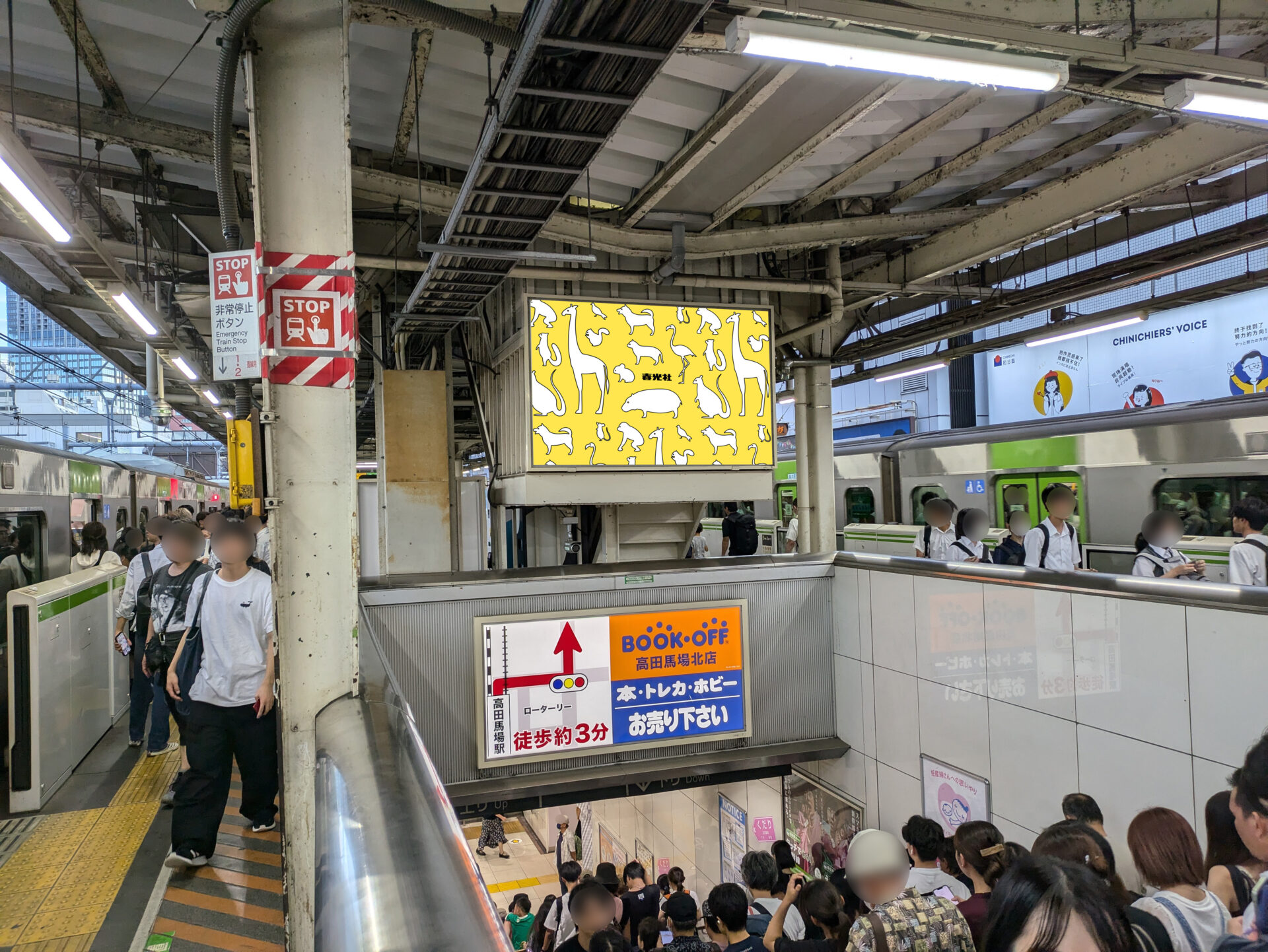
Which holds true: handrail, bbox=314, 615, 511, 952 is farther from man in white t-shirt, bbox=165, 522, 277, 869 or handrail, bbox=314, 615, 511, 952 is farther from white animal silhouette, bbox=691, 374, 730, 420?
white animal silhouette, bbox=691, 374, 730, 420

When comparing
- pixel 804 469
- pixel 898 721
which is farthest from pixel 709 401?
pixel 804 469

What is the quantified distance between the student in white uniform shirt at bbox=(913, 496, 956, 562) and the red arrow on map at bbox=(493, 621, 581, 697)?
9.92 ft

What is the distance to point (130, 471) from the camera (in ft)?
41.3

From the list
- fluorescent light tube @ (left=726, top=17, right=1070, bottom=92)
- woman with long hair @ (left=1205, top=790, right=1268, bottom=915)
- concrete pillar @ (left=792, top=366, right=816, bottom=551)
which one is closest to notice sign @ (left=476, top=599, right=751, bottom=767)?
woman with long hair @ (left=1205, top=790, right=1268, bottom=915)

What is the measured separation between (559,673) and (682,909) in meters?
1.95

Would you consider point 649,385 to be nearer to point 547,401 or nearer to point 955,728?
point 547,401

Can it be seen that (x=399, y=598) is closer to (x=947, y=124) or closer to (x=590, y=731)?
(x=590, y=731)

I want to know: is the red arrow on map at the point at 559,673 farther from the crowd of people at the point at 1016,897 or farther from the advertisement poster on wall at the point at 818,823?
the advertisement poster on wall at the point at 818,823

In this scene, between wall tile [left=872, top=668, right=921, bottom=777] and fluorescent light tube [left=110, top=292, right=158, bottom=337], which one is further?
fluorescent light tube [left=110, top=292, right=158, bottom=337]

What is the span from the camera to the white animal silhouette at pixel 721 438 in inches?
296

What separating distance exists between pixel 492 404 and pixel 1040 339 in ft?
20.8

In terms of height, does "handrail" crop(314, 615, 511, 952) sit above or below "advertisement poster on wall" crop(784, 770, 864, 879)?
above

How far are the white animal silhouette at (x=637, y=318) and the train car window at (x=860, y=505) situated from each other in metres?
5.63

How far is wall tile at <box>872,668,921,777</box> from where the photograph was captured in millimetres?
5500
